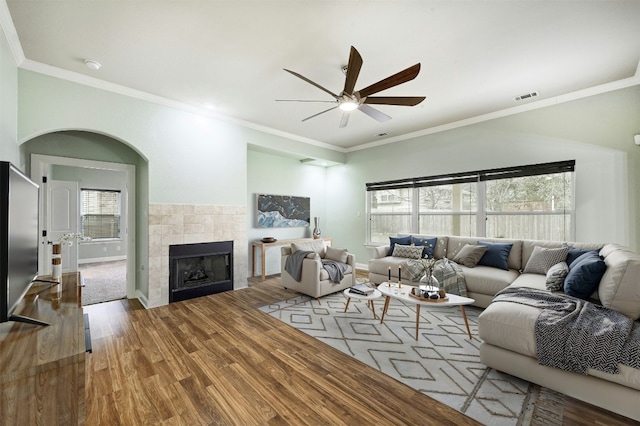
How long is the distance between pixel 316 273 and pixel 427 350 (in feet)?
5.88

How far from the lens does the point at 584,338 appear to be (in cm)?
180

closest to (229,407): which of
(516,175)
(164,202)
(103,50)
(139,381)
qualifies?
(139,381)

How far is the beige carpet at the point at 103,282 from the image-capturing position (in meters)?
4.22

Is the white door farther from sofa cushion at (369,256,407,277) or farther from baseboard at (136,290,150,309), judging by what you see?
sofa cushion at (369,256,407,277)

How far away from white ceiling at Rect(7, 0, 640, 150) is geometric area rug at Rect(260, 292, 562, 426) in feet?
9.72

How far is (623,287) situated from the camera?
210 centimetres

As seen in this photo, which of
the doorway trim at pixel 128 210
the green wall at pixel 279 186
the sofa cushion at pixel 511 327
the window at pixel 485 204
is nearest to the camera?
the sofa cushion at pixel 511 327

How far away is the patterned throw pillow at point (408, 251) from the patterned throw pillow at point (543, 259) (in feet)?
4.78

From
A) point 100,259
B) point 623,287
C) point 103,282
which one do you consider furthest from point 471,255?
point 100,259

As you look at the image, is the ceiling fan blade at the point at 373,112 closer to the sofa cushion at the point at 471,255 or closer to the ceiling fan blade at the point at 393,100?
the ceiling fan blade at the point at 393,100

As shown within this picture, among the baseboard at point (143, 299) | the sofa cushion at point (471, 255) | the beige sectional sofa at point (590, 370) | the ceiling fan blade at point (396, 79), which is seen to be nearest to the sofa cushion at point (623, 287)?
the beige sectional sofa at point (590, 370)

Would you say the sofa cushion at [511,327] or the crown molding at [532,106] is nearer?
the sofa cushion at [511,327]

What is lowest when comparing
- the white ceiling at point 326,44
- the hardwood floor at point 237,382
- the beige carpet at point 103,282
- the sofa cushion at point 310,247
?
the hardwood floor at point 237,382

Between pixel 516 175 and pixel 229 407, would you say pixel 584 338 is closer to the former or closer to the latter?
pixel 229 407
